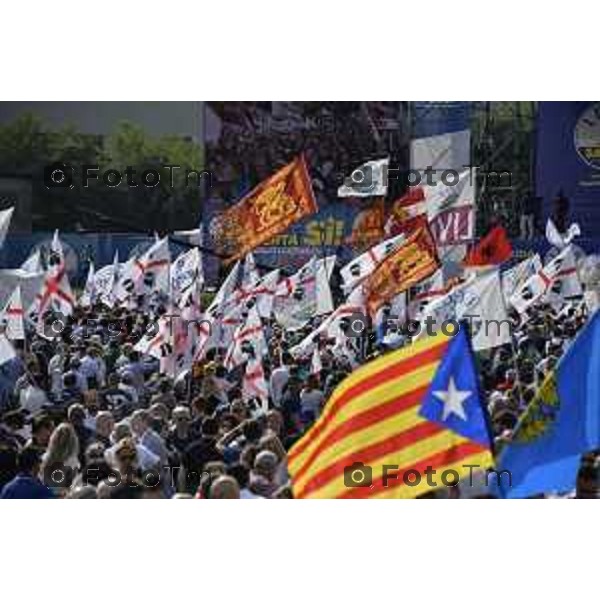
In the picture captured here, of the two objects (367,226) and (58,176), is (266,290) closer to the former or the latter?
(367,226)

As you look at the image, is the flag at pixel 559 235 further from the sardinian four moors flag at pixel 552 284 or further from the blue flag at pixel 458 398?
the blue flag at pixel 458 398

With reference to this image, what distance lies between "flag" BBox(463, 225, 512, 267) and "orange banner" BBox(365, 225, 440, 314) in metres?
0.24

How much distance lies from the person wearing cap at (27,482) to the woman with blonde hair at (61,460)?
2.1 inches

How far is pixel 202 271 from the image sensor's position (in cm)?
1135

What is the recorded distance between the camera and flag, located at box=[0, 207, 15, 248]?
11047 mm

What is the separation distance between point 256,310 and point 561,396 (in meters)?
2.48

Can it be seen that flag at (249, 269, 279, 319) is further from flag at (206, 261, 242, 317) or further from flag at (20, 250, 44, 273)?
flag at (20, 250, 44, 273)

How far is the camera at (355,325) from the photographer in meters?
11.3

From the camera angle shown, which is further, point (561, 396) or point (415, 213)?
point (415, 213)

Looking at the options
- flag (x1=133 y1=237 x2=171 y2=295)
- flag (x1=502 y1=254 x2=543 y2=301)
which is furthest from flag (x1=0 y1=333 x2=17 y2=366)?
flag (x1=502 y1=254 x2=543 y2=301)

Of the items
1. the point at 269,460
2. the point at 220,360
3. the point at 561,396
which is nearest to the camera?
the point at 561,396

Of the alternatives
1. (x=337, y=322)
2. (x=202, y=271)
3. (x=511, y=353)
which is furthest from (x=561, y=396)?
(x=202, y=271)

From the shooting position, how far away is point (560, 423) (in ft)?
33.1

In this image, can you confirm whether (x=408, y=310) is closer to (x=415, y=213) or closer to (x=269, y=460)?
(x=415, y=213)
